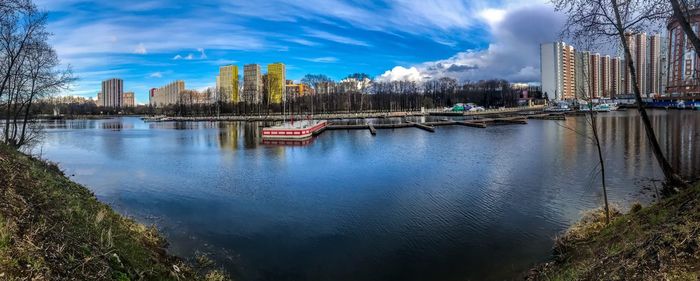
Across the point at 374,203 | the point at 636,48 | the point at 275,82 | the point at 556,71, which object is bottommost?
the point at 374,203

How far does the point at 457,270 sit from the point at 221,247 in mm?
6819

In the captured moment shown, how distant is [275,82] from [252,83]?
410 inches

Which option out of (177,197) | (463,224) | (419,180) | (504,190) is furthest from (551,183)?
(177,197)

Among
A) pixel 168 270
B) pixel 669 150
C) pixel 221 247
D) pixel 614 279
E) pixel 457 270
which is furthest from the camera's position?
pixel 669 150

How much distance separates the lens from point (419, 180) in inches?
901

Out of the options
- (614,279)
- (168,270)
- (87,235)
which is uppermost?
(87,235)

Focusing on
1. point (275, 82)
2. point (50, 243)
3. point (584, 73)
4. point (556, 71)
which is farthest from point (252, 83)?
point (50, 243)

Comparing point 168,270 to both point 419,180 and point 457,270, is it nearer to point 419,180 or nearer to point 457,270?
point 457,270

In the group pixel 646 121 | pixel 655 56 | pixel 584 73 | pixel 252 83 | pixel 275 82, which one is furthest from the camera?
pixel 252 83

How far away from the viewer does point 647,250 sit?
6191 mm

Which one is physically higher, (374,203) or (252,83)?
(252,83)

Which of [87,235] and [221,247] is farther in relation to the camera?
[221,247]

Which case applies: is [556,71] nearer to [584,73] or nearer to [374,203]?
[374,203]

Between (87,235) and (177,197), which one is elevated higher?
(87,235)
